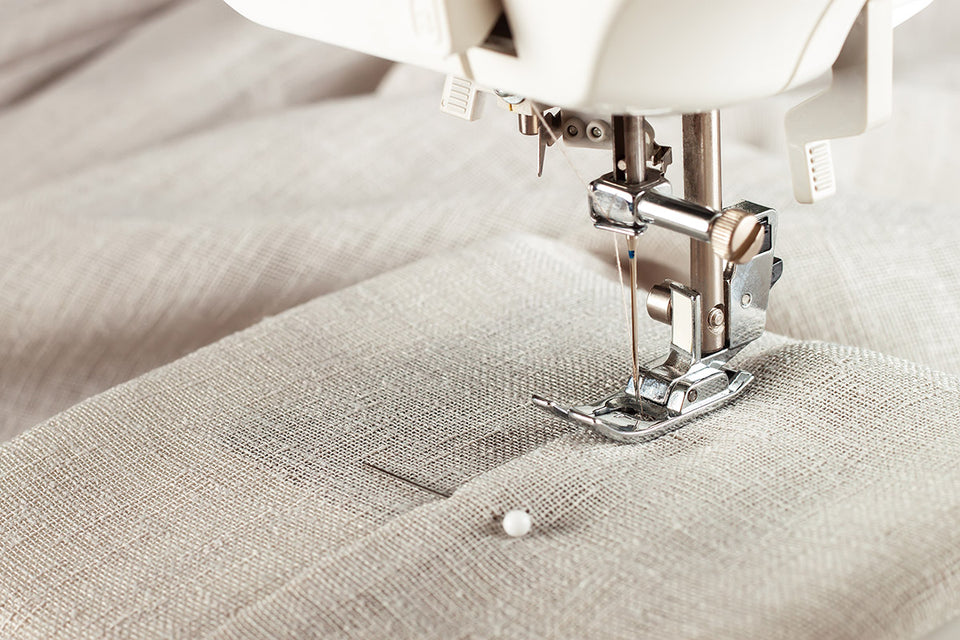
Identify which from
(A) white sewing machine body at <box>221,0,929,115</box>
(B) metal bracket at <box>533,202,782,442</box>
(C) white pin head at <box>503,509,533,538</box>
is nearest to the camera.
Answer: (A) white sewing machine body at <box>221,0,929,115</box>

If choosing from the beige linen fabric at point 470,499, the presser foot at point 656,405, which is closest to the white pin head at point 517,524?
the beige linen fabric at point 470,499

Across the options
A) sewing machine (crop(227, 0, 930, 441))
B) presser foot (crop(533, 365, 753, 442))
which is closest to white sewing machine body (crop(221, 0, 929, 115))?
sewing machine (crop(227, 0, 930, 441))

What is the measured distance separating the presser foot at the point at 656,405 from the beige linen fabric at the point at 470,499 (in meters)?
0.01

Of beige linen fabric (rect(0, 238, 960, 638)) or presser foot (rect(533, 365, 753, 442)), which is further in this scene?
presser foot (rect(533, 365, 753, 442))

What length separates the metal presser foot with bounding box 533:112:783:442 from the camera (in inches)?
30.5

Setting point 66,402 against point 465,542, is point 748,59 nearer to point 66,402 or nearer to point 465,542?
point 465,542

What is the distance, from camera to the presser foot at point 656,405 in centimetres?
82

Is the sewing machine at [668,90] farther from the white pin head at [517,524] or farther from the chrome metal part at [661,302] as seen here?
the white pin head at [517,524]

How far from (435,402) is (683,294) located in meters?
0.21

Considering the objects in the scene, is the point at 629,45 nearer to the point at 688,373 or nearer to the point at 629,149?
the point at 629,149

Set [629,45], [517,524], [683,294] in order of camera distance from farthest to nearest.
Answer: [683,294]
[517,524]
[629,45]

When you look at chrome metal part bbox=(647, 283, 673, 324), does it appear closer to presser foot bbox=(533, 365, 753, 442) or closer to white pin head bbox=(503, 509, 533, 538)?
presser foot bbox=(533, 365, 753, 442)

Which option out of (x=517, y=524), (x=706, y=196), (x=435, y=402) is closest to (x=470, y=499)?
(x=517, y=524)

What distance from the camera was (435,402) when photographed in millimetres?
901
